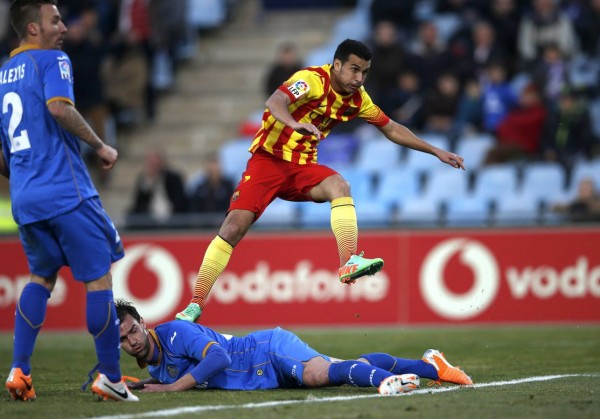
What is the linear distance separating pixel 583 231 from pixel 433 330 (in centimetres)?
238

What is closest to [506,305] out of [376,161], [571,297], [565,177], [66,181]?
[571,297]

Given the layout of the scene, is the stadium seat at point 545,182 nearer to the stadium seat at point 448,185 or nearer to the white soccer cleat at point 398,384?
the stadium seat at point 448,185

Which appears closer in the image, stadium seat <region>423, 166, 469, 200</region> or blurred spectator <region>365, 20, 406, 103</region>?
stadium seat <region>423, 166, 469, 200</region>

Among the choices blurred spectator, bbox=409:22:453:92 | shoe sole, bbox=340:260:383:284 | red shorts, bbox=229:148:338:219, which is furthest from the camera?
blurred spectator, bbox=409:22:453:92

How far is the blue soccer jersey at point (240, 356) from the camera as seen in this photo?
8.38 meters

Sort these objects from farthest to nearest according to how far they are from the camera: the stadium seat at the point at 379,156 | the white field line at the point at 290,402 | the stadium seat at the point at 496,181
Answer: the stadium seat at the point at 379,156, the stadium seat at the point at 496,181, the white field line at the point at 290,402

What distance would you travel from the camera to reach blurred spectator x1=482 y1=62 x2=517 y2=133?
1803 cm

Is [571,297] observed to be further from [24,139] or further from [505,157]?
[24,139]

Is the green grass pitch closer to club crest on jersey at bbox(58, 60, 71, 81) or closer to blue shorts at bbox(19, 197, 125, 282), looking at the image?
blue shorts at bbox(19, 197, 125, 282)

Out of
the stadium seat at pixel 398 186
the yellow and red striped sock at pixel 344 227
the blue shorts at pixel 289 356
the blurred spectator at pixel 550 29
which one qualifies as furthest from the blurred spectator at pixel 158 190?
the blue shorts at pixel 289 356

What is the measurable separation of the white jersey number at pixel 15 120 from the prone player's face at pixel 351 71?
302cm

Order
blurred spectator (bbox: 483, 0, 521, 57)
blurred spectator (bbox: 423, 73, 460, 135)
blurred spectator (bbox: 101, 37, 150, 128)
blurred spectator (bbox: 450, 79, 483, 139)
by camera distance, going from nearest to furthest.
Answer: blurred spectator (bbox: 450, 79, 483, 139) < blurred spectator (bbox: 423, 73, 460, 135) < blurred spectator (bbox: 483, 0, 521, 57) < blurred spectator (bbox: 101, 37, 150, 128)

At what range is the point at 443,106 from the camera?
18.3 meters

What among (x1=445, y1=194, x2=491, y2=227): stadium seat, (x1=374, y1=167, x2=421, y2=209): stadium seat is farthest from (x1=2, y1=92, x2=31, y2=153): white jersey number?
(x1=374, y1=167, x2=421, y2=209): stadium seat
